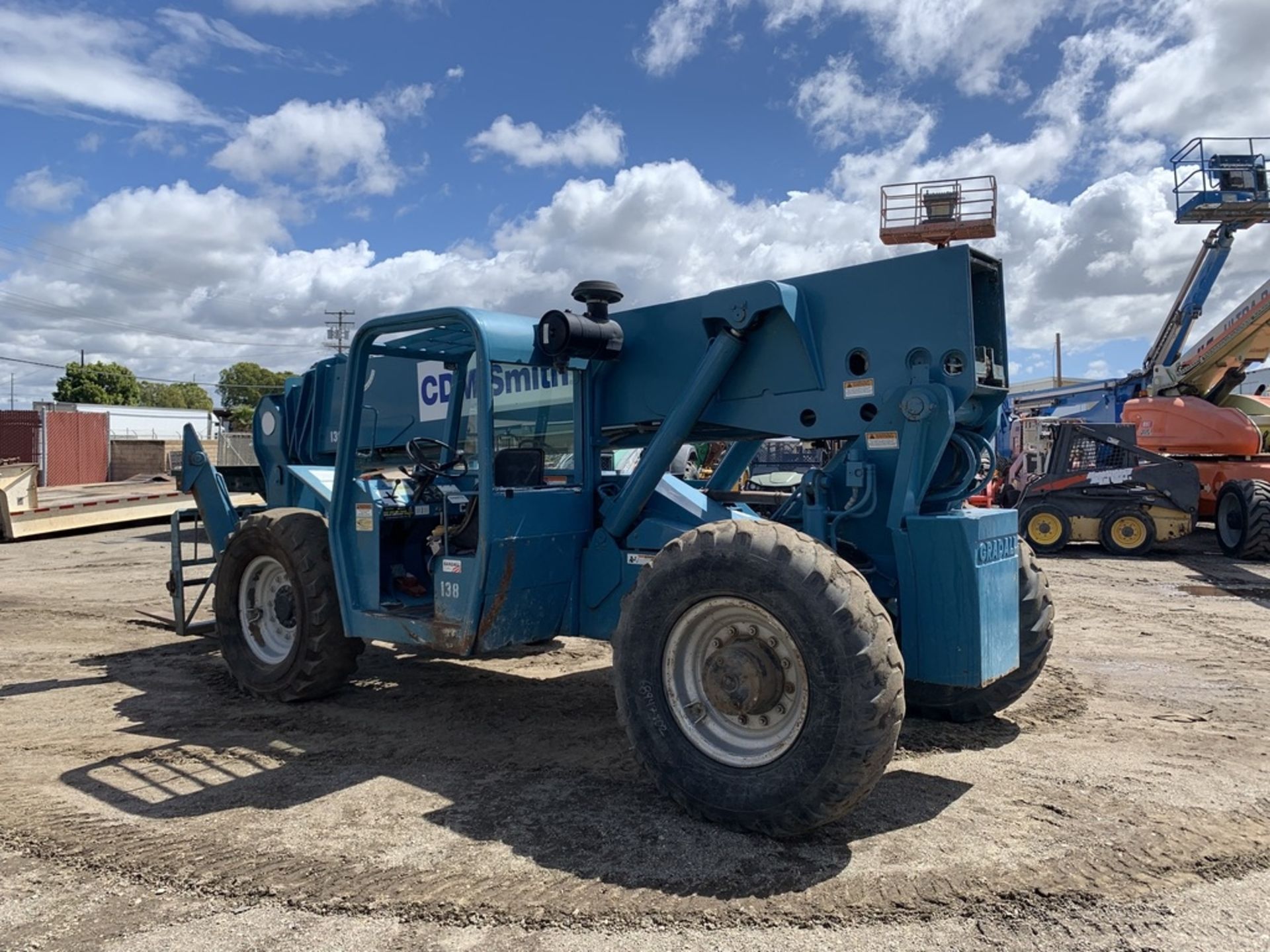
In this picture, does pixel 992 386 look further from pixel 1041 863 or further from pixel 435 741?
pixel 435 741

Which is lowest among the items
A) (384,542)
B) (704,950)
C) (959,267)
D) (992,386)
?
(704,950)

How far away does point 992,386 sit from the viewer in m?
4.96

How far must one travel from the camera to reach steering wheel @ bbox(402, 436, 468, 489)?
19.7ft

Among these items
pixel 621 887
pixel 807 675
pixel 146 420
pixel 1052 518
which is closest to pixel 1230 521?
pixel 1052 518

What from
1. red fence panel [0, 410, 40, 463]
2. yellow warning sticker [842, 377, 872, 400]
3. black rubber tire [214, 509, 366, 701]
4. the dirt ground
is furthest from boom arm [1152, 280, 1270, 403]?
red fence panel [0, 410, 40, 463]

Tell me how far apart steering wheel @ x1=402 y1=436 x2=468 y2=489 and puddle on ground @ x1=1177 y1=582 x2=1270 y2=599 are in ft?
30.7

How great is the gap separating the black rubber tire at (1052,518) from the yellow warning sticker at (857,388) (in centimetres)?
1174

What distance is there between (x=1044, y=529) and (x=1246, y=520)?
110 inches

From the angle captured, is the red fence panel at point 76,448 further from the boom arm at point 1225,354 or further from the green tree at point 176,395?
the green tree at point 176,395

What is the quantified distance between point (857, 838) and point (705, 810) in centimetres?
66

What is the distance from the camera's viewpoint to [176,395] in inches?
3873

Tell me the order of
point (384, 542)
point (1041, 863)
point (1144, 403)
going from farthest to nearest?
1. point (1144, 403)
2. point (384, 542)
3. point (1041, 863)

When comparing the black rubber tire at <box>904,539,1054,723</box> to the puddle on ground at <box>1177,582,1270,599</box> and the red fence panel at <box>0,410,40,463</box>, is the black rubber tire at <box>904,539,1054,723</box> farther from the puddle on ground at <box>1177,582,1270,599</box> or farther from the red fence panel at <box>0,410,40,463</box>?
the red fence panel at <box>0,410,40,463</box>

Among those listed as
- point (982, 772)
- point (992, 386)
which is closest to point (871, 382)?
point (992, 386)
